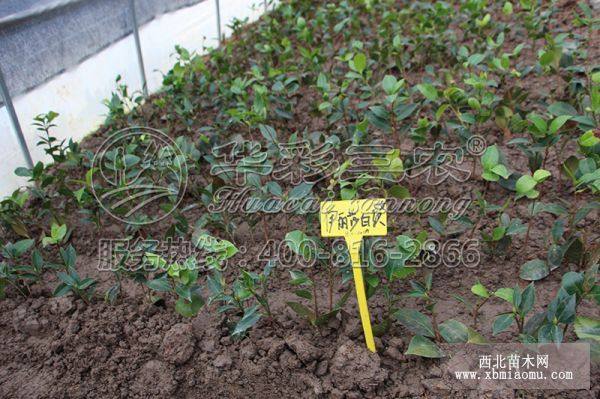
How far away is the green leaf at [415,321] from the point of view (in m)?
1.42

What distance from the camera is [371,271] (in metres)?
1.47

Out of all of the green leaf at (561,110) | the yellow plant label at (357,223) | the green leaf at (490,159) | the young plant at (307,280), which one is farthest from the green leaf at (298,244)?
the green leaf at (561,110)

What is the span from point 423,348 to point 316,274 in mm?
521

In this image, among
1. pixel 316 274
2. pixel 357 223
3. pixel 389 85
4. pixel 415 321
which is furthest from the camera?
pixel 389 85

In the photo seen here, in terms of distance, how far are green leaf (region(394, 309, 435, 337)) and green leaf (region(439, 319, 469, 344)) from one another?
0.03 meters

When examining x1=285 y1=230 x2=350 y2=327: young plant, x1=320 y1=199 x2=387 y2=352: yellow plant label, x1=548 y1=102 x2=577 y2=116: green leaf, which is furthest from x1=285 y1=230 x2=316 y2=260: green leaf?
x1=548 y1=102 x2=577 y2=116: green leaf

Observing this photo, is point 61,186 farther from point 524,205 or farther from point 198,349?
point 524,205

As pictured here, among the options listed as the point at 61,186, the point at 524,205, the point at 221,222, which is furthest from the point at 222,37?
the point at 524,205

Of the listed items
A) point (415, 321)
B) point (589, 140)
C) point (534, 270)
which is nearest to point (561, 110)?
point (589, 140)

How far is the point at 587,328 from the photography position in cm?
122

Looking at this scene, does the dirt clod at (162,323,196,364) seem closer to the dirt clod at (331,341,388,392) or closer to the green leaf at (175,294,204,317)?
the green leaf at (175,294,204,317)

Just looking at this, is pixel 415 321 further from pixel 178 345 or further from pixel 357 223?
pixel 178 345

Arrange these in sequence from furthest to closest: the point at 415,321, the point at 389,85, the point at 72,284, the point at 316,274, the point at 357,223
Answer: the point at 389,85
the point at 316,274
the point at 72,284
the point at 415,321
the point at 357,223

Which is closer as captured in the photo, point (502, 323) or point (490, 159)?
point (502, 323)
